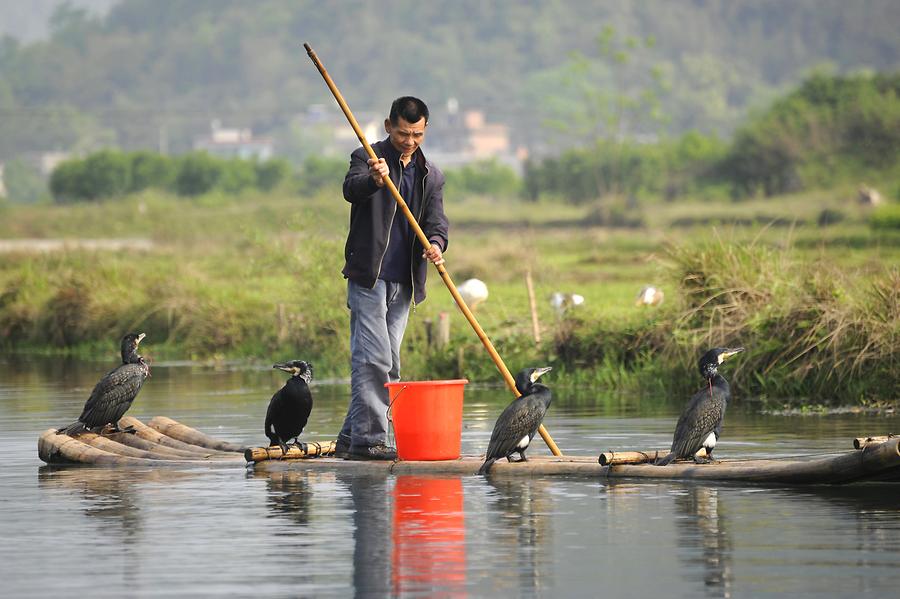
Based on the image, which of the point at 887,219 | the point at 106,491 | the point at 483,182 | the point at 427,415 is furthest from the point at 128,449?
the point at 483,182

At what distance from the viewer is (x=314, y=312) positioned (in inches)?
979

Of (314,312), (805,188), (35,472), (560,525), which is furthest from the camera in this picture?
(805,188)

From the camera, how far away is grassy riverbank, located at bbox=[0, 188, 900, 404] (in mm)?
18375

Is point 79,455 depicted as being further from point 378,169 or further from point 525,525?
point 525,525

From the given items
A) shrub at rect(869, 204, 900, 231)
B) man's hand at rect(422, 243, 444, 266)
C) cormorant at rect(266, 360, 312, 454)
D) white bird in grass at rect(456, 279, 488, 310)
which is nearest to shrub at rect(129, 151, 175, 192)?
shrub at rect(869, 204, 900, 231)

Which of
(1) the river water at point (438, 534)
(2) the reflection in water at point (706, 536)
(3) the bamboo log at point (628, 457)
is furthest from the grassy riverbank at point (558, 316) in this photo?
(2) the reflection in water at point (706, 536)

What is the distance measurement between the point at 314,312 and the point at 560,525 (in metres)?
14.7

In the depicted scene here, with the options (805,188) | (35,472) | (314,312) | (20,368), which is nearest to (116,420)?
(35,472)

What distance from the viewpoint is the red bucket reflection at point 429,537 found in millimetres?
8648

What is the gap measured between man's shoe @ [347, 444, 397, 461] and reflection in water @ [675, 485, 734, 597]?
2132 millimetres

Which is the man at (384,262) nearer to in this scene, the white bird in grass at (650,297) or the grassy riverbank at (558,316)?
the grassy riverbank at (558,316)

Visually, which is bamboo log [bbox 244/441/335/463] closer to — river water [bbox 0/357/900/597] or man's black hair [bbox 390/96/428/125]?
river water [bbox 0/357/900/597]

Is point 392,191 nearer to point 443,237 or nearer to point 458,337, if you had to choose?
point 443,237

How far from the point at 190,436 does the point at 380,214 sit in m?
3.05
